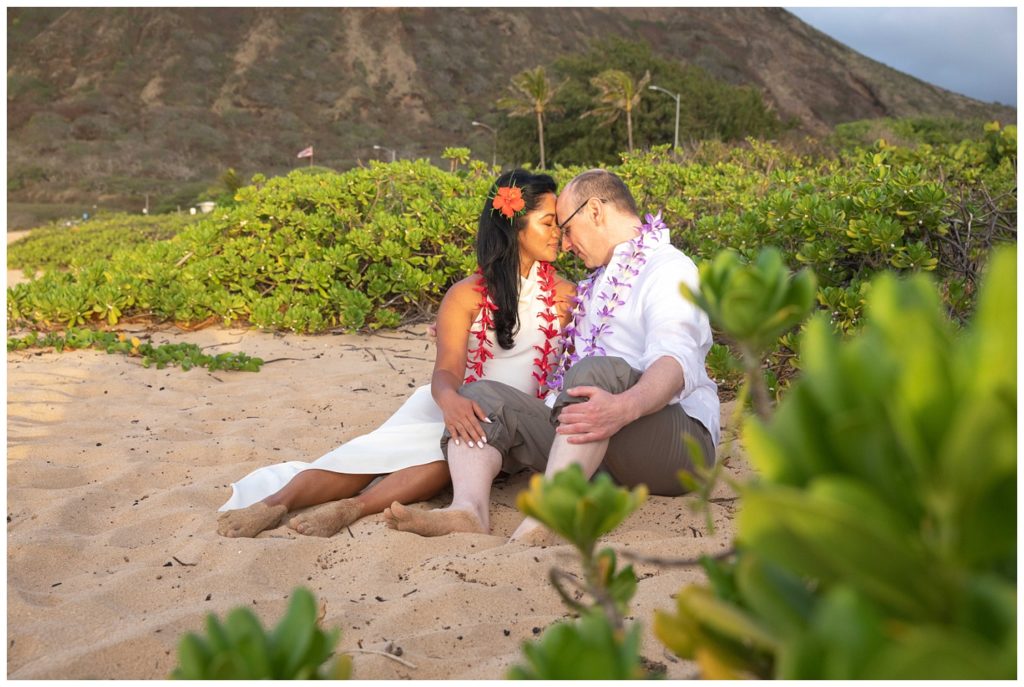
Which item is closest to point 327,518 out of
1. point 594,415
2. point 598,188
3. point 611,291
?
point 594,415

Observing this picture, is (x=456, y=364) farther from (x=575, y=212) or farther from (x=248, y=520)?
(x=248, y=520)

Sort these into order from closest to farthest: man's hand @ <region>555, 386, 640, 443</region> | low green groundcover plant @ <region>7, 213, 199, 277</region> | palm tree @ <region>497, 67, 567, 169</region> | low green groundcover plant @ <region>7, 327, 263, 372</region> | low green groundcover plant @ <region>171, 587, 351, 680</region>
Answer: low green groundcover plant @ <region>171, 587, 351, 680</region> → man's hand @ <region>555, 386, 640, 443</region> → low green groundcover plant @ <region>7, 327, 263, 372</region> → low green groundcover plant @ <region>7, 213, 199, 277</region> → palm tree @ <region>497, 67, 567, 169</region>

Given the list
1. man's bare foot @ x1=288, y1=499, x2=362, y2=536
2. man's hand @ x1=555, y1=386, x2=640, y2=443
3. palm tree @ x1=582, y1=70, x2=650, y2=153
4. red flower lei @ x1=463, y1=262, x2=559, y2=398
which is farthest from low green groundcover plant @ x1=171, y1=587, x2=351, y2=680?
palm tree @ x1=582, y1=70, x2=650, y2=153

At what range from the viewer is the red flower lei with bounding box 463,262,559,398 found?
11.9 ft

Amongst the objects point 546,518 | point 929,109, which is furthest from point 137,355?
point 929,109

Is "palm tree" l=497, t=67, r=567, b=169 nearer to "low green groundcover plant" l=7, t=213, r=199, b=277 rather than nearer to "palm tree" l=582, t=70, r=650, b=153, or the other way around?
"palm tree" l=582, t=70, r=650, b=153

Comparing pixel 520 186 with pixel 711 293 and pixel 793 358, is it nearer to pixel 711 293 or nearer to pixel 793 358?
pixel 793 358

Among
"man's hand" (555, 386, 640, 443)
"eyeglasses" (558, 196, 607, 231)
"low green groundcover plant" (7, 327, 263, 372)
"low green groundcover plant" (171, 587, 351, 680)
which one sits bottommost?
"low green groundcover plant" (7, 327, 263, 372)

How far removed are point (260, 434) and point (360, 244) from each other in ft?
9.03

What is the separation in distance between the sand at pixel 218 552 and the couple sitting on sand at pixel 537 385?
160mm

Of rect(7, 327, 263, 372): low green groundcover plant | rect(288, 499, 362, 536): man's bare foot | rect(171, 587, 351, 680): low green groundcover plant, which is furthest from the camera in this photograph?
rect(7, 327, 263, 372): low green groundcover plant

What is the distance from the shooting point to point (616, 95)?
3588 centimetres

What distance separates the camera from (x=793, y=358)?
3951mm

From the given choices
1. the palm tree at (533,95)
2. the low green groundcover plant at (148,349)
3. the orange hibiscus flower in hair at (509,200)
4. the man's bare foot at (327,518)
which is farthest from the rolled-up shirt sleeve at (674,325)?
the palm tree at (533,95)
